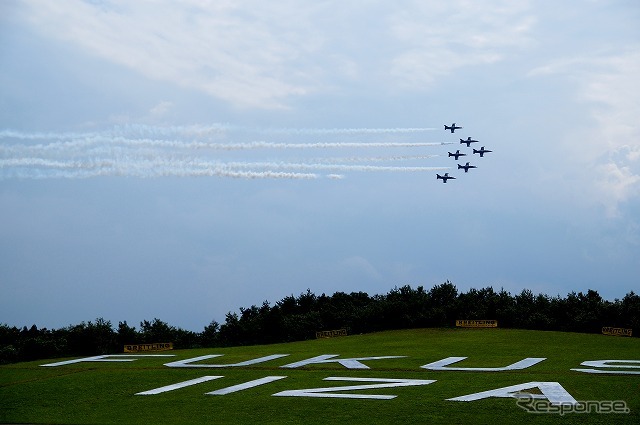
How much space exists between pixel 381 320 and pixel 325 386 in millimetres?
45676

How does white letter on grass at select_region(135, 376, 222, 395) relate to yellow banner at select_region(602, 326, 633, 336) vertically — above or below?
below

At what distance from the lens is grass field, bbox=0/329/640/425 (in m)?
38.2

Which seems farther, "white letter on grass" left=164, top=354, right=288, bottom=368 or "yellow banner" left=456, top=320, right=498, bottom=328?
"yellow banner" left=456, top=320, right=498, bottom=328

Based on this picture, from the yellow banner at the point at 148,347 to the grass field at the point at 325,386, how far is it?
8412 millimetres

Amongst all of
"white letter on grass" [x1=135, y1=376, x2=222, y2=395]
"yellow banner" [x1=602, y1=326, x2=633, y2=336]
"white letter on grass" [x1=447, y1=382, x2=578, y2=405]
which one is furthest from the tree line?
"white letter on grass" [x1=447, y1=382, x2=578, y2=405]

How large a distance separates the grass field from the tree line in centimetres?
1151

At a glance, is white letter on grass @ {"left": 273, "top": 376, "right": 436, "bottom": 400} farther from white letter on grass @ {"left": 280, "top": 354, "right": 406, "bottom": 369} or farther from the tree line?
the tree line

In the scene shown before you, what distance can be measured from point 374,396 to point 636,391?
586 inches

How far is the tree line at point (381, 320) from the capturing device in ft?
264

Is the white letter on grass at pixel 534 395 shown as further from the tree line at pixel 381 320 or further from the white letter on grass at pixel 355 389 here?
the tree line at pixel 381 320

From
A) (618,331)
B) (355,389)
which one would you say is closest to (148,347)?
(355,389)

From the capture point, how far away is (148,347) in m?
81.1

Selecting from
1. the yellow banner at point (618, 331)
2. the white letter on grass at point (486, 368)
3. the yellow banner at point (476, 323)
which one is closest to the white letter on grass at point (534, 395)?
the white letter on grass at point (486, 368)

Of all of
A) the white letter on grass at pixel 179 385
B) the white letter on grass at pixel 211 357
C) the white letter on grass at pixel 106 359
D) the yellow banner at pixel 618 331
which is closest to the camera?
the white letter on grass at pixel 179 385
